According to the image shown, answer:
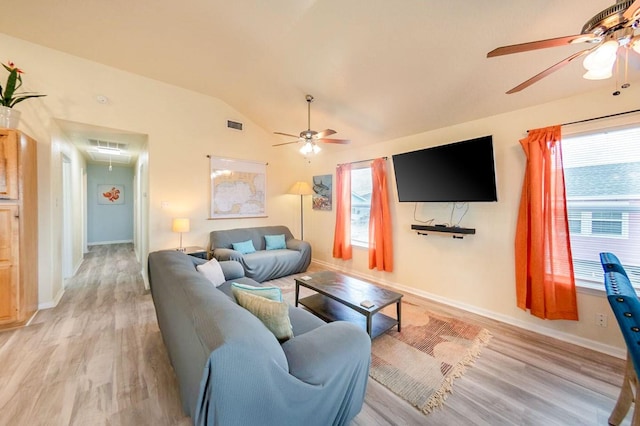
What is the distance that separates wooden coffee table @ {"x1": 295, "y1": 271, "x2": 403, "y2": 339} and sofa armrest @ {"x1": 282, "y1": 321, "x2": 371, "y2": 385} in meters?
0.80

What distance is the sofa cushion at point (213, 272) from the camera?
8.47ft

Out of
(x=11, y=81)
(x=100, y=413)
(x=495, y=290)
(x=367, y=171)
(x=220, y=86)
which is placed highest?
(x=220, y=86)

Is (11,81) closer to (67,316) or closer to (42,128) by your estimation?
(42,128)

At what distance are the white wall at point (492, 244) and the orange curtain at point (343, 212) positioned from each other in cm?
61

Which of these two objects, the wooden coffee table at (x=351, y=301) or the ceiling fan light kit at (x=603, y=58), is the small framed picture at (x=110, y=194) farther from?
A: the ceiling fan light kit at (x=603, y=58)

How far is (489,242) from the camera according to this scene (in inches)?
119

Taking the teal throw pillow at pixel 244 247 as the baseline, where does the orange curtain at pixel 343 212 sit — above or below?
above

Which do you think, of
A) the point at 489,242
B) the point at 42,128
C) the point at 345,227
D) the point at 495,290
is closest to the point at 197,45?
the point at 42,128

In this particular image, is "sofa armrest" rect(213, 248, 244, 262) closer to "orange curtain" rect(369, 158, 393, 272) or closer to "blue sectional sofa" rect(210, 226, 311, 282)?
"blue sectional sofa" rect(210, 226, 311, 282)

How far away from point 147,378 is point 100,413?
33 cm

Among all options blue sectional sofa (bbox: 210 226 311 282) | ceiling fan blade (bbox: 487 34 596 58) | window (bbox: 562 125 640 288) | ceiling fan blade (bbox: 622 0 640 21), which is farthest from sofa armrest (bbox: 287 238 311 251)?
ceiling fan blade (bbox: 622 0 640 21)

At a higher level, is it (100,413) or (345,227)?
(345,227)

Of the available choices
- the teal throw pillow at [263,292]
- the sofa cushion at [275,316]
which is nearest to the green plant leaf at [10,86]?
the teal throw pillow at [263,292]

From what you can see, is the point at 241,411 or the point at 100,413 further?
the point at 100,413
